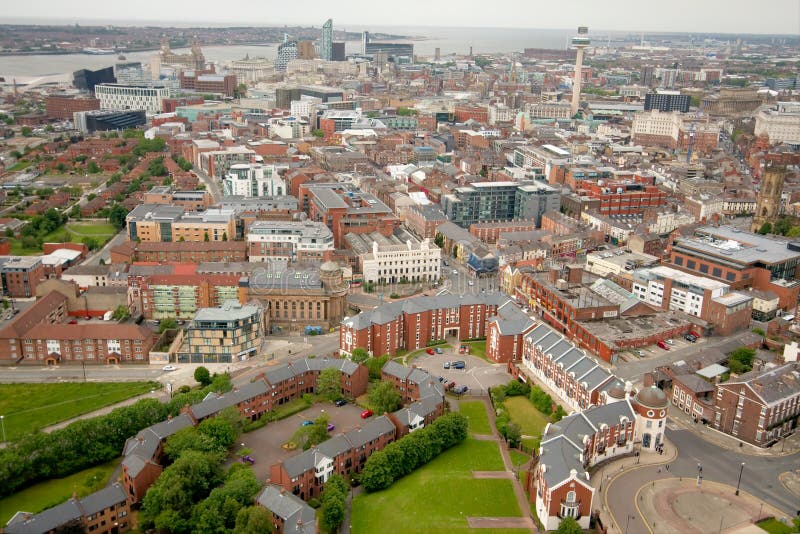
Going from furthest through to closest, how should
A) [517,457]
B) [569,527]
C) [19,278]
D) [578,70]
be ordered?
[578,70], [19,278], [517,457], [569,527]

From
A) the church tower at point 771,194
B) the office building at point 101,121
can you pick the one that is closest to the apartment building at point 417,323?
the church tower at point 771,194

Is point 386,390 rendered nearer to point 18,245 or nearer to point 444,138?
point 18,245

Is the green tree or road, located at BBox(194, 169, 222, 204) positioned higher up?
road, located at BBox(194, 169, 222, 204)

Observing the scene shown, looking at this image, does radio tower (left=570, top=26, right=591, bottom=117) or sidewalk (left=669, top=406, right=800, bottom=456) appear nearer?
sidewalk (left=669, top=406, right=800, bottom=456)

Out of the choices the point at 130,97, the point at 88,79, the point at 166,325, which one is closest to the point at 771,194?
the point at 166,325

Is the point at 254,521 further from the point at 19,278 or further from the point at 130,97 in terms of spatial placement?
the point at 130,97

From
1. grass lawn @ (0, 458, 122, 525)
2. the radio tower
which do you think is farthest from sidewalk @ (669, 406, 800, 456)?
the radio tower

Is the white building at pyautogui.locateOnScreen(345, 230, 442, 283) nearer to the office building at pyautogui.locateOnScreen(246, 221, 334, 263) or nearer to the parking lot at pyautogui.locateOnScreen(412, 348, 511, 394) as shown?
the office building at pyautogui.locateOnScreen(246, 221, 334, 263)
